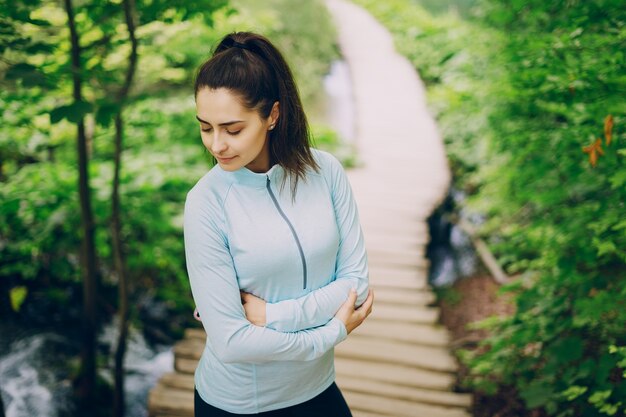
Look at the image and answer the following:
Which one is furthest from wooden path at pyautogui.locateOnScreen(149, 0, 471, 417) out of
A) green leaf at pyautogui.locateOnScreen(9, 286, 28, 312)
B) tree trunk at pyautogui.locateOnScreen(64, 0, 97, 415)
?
green leaf at pyautogui.locateOnScreen(9, 286, 28, 312)

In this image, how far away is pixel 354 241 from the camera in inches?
74.7

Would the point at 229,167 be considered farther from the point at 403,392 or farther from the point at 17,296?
the point at 17,296

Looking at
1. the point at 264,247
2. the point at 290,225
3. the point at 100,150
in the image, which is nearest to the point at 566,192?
the point at 290,225

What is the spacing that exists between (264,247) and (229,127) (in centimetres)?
36

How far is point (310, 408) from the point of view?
184cm

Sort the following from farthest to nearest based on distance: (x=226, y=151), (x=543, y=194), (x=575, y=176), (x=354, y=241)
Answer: (x=543, y=194), (x=575, y=176), (x=354, y=241), (x=226, y=151)

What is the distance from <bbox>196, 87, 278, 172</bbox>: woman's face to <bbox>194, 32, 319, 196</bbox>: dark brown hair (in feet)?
0.07

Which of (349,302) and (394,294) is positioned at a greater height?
(349,302)

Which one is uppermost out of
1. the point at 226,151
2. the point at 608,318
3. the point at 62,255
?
the point at 226,151

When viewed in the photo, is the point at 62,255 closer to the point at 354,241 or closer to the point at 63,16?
the point at 63,16

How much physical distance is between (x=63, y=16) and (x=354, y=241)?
11.3ft

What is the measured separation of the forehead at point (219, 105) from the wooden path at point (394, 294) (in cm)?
257

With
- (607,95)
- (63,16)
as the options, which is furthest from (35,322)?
(607,95)

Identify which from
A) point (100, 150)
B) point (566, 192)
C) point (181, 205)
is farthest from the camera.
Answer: point (100, 150)
